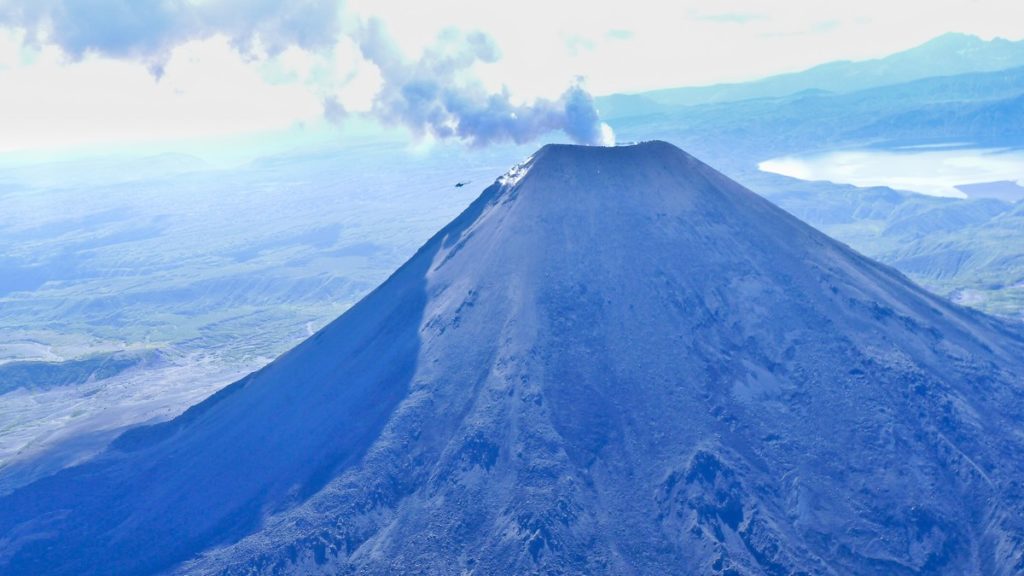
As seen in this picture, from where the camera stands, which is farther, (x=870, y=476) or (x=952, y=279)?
(x=952, y=279)

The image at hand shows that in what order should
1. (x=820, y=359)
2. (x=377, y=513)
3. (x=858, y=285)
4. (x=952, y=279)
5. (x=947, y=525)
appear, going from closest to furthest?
(x=947, y=525) < (x=377, y=513) < (x=820, y=359) < (x=858, y=285) < (x=952, y=279)

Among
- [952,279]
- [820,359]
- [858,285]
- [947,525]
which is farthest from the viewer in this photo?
[952,279]

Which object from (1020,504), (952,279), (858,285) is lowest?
(952,279)

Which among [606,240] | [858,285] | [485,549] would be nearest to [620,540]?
Answer: [485,549]

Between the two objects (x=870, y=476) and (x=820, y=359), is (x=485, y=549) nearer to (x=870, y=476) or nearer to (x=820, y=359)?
(x=870, y=476)

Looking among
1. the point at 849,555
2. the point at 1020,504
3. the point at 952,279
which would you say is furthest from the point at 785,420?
the point at 952,279

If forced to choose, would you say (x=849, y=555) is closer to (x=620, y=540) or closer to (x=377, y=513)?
(x=620, y=540)

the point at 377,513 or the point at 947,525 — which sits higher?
the point at 377,513
